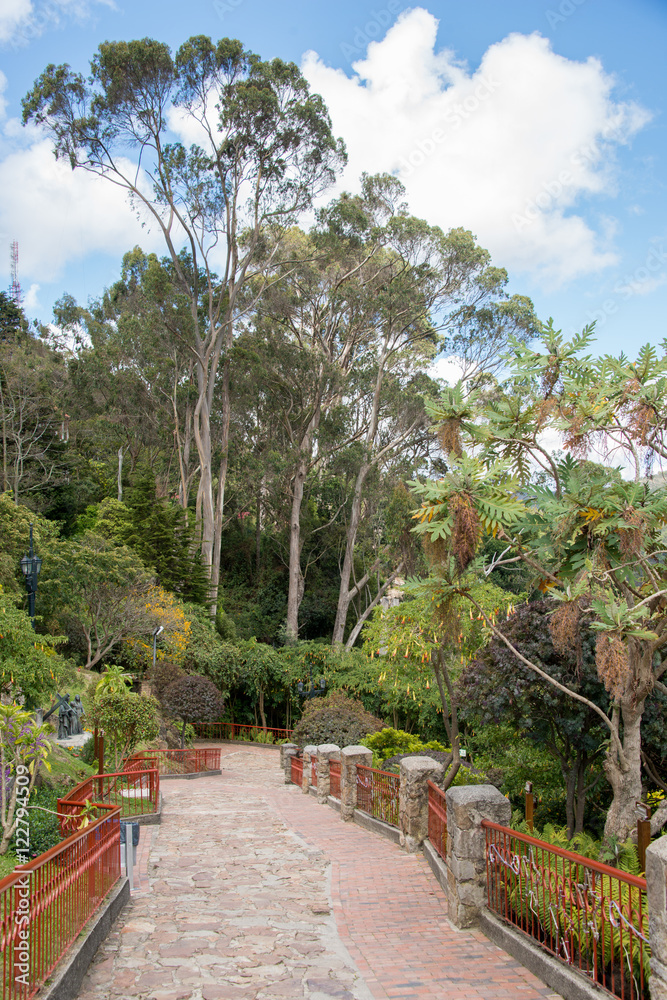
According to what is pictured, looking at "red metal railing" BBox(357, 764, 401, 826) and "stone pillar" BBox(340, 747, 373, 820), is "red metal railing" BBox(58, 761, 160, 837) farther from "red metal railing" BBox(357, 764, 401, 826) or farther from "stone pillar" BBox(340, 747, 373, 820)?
"red metal railing" BBox(357, 764, 401, 826)

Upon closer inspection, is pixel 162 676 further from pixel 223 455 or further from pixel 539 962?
pixel 539 962

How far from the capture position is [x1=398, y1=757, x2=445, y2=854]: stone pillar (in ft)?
31.6

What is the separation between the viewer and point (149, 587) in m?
29.2

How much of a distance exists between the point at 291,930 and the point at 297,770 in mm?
12950

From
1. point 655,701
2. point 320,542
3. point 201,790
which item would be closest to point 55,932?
point 655,701

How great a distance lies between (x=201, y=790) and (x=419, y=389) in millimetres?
24669

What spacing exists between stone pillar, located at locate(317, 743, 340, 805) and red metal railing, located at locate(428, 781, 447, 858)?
19.5 ft

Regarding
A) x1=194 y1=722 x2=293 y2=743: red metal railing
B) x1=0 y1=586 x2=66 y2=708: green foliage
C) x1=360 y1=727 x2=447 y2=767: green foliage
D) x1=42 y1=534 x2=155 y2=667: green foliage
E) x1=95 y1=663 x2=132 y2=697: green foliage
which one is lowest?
x1=194 y1=722 x2=293 y2=743: red metal railing

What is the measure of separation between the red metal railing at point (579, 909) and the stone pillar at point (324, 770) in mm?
9133

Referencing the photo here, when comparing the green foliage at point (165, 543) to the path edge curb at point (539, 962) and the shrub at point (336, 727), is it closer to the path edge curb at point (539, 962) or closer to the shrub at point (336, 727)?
the shrub at point (336, 727)

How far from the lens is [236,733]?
33.8 meters

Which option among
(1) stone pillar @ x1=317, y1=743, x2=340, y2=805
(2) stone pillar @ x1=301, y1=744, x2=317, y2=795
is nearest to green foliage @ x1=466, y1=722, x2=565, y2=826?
(1) stone pillar @ x1=317, y1=743, x2=340, y2=805

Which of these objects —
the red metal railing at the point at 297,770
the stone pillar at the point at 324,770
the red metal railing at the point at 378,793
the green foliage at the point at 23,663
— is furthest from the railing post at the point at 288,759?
the green foliage at the point at 23,663

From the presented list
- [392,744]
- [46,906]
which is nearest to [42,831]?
[46,906]
